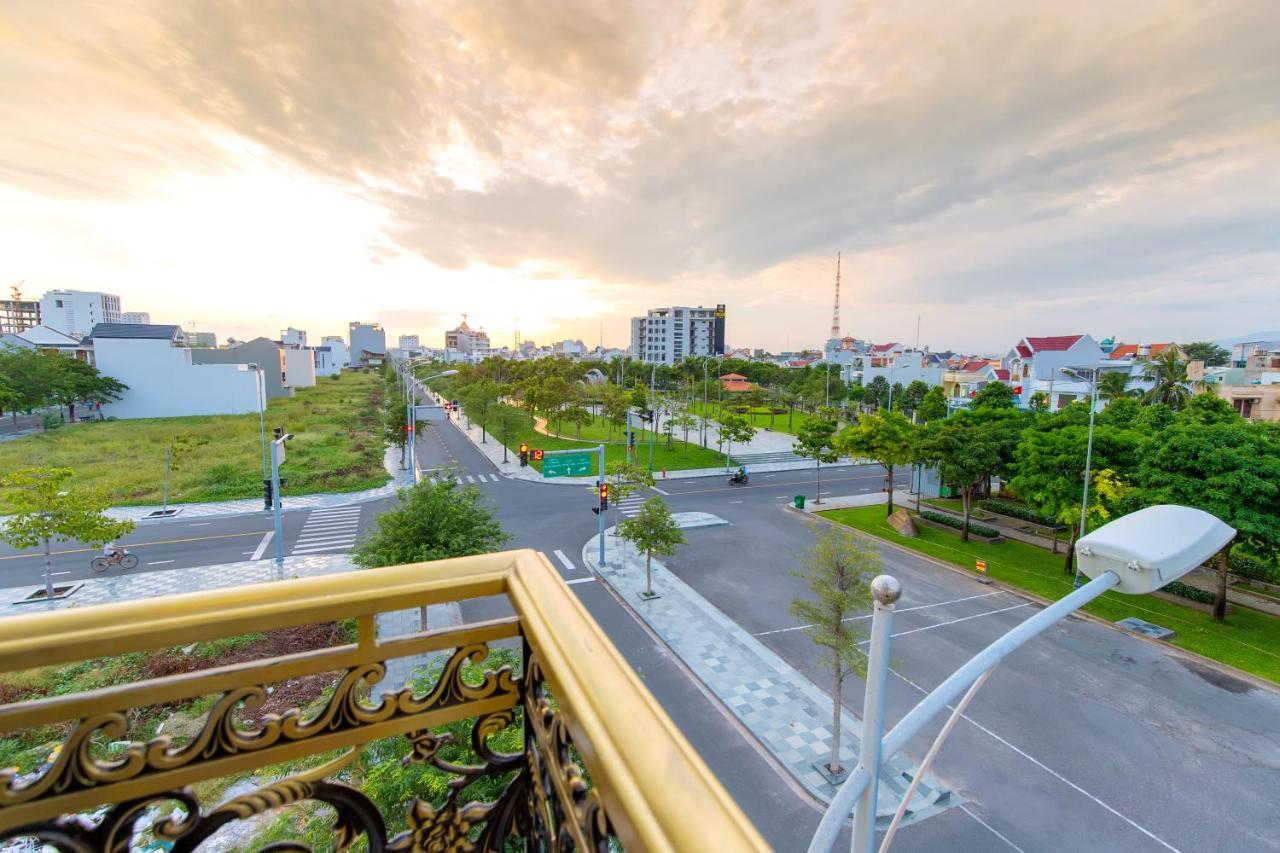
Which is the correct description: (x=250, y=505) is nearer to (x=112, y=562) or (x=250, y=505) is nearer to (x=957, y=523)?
(x=112, y=562)

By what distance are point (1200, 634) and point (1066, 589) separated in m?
2.93

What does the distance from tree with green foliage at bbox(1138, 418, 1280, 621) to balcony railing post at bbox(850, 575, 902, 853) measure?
1582 centimetres

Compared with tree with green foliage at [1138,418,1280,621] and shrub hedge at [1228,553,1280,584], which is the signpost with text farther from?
shrub hedge at [1228,553,1280,584]

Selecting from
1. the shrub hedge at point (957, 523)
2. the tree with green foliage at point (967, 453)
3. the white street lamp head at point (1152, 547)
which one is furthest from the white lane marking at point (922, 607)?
the white street lamp head at point (1152, 547)

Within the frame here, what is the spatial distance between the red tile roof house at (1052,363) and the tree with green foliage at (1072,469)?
28.5 metres

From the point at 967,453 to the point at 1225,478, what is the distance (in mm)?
7094

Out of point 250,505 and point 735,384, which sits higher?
point 735,384

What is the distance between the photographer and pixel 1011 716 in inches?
415

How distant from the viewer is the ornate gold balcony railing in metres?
1.11

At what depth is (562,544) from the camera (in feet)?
63.6

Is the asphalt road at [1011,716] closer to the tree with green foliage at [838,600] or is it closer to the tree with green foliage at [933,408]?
the tree with green foliage at [838,600]

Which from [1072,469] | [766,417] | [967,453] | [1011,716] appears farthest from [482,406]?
[1011,716]

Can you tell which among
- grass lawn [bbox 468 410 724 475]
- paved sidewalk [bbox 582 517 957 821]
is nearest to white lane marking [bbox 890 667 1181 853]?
paved sidewalk [bbox 582 517 957 821]

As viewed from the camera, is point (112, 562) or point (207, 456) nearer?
point (112, 562)
